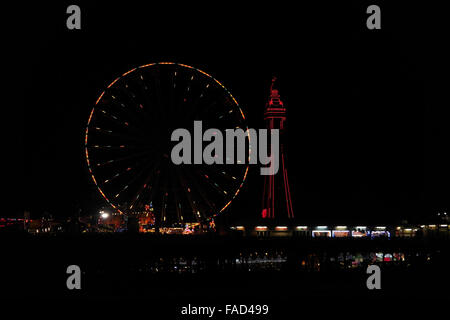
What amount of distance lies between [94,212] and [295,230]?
19691 millimetres

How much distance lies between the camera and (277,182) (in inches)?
2886

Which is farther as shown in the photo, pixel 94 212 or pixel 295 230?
pixel 94 212

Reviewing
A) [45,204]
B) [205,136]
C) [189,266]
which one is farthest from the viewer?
[45,204]

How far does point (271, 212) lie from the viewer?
7125 cm

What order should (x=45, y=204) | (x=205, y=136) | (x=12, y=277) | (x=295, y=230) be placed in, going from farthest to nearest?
(x=45, y=204) → (x=295, y=230) → (x=12, y=277) → (x=205, y=136)

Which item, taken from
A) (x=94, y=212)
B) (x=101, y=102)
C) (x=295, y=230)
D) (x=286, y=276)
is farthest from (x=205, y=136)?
(x=94, y=212)

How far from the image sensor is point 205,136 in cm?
4644

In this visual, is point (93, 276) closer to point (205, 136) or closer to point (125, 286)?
point (125, 286)

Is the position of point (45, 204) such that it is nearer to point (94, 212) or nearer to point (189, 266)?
point (94, 212)

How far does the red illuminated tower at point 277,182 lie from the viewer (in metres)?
69.7

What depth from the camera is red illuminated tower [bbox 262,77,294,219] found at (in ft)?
229

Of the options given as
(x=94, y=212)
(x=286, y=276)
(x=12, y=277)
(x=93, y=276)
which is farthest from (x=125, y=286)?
(x=94, y=212)
